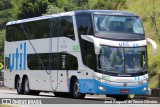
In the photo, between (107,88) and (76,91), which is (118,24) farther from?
(76,91)

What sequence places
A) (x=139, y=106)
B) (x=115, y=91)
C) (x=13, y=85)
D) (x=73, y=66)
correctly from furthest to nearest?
(x=13, y=85) < (x=73, y=66) < (x=115, y=91) < (x=139, y=106)

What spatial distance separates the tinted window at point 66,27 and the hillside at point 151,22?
8.03 meters

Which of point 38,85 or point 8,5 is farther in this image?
point 8,5

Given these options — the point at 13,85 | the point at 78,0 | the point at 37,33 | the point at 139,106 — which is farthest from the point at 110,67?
the point at 78,0

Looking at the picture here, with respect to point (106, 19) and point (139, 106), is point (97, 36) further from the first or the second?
point (139, 106)

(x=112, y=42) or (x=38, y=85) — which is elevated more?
(x=112, y=42)

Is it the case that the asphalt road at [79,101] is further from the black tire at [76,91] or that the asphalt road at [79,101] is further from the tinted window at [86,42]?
the tinted window at [86,42]

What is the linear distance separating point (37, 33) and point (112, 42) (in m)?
7.22

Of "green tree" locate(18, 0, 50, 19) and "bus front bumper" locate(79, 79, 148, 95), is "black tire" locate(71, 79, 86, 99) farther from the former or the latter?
"green tree" locate(18, 0, 50, 19)

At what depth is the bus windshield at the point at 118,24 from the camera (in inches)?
1021

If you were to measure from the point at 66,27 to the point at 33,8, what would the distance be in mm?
48364

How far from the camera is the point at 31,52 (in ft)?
107

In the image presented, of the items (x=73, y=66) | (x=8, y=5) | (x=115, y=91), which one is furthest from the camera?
(x=8, y=5)

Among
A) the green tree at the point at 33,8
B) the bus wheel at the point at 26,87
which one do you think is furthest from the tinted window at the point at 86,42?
the green tree at the point at 33,8
